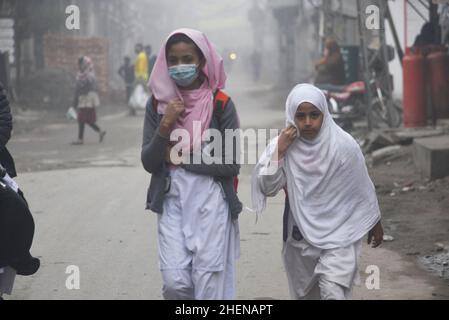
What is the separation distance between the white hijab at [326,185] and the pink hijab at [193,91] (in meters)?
0.45

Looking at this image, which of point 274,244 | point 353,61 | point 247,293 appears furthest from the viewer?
point 353,61

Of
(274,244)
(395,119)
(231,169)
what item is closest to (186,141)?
(231,169)

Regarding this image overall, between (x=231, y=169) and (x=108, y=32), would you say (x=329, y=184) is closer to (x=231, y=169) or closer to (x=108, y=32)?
(x=231, y=169)

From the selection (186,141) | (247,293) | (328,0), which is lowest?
A: (247,293)

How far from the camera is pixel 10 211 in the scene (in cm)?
528

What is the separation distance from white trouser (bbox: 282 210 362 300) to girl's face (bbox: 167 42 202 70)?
39.0 inches

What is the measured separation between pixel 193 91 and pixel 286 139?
1.77ft

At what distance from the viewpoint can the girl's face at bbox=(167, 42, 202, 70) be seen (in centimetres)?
464

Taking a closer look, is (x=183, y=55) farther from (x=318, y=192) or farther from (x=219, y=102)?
(x=318, y=192)

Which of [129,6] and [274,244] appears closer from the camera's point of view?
[274,244]

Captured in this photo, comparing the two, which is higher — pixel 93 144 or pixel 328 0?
pixel 328 0

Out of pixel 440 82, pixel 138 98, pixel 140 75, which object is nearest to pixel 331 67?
pixel 440 82

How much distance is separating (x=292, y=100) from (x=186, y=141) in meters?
0.60

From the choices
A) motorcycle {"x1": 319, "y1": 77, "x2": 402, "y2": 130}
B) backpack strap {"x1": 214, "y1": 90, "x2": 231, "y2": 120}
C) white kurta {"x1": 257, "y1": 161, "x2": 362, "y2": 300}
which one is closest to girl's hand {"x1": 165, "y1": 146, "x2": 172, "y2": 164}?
backpack strap {"x1": 214, "y1": 90, "x2": 231, "y2": 120}
